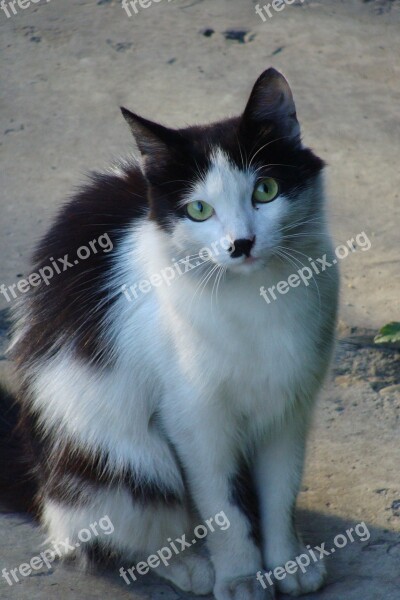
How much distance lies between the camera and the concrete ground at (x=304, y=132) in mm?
2689

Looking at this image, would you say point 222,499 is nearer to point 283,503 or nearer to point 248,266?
→ point 283,503

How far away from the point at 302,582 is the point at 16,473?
2.62 feet

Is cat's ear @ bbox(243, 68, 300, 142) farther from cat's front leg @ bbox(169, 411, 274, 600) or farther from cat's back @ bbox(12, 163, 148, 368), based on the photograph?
cat's front leg @ bbox(169, 411, 274, 600)

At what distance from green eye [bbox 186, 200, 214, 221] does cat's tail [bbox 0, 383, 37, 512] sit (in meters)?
0.84

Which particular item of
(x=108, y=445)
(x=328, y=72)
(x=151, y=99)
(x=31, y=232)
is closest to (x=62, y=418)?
(x=108, y=445)

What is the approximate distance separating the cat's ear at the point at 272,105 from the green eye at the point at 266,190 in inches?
4.7

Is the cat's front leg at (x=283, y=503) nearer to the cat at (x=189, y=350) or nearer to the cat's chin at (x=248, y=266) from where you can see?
the cat at (x=189, y=350)

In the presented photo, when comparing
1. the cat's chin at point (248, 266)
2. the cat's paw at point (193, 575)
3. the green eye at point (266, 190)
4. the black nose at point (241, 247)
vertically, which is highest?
the green eye at point (266, 190)

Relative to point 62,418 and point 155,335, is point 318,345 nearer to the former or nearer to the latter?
point 155,335

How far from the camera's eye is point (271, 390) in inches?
92.1

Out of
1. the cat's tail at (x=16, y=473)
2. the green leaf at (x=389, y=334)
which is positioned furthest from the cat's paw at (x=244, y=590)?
the green leaf at (x=389, y=334)

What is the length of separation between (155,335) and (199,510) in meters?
0.45

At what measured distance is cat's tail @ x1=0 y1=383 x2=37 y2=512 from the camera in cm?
269

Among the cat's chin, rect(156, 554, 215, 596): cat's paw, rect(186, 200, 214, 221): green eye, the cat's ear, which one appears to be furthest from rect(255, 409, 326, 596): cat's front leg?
the cat's ear
